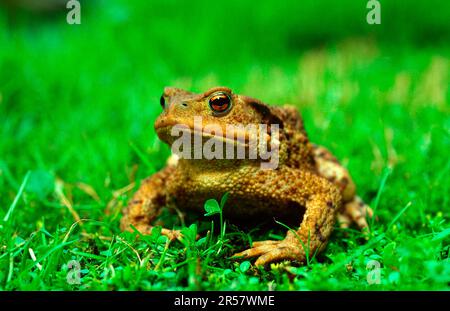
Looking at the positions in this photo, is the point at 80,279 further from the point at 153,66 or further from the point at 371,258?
the point at 153,66

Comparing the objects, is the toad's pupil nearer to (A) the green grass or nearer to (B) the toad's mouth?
(B) the toad's mouth

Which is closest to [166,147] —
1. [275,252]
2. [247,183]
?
[247,183]

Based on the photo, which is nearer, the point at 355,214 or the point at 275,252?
the point at 275,252
